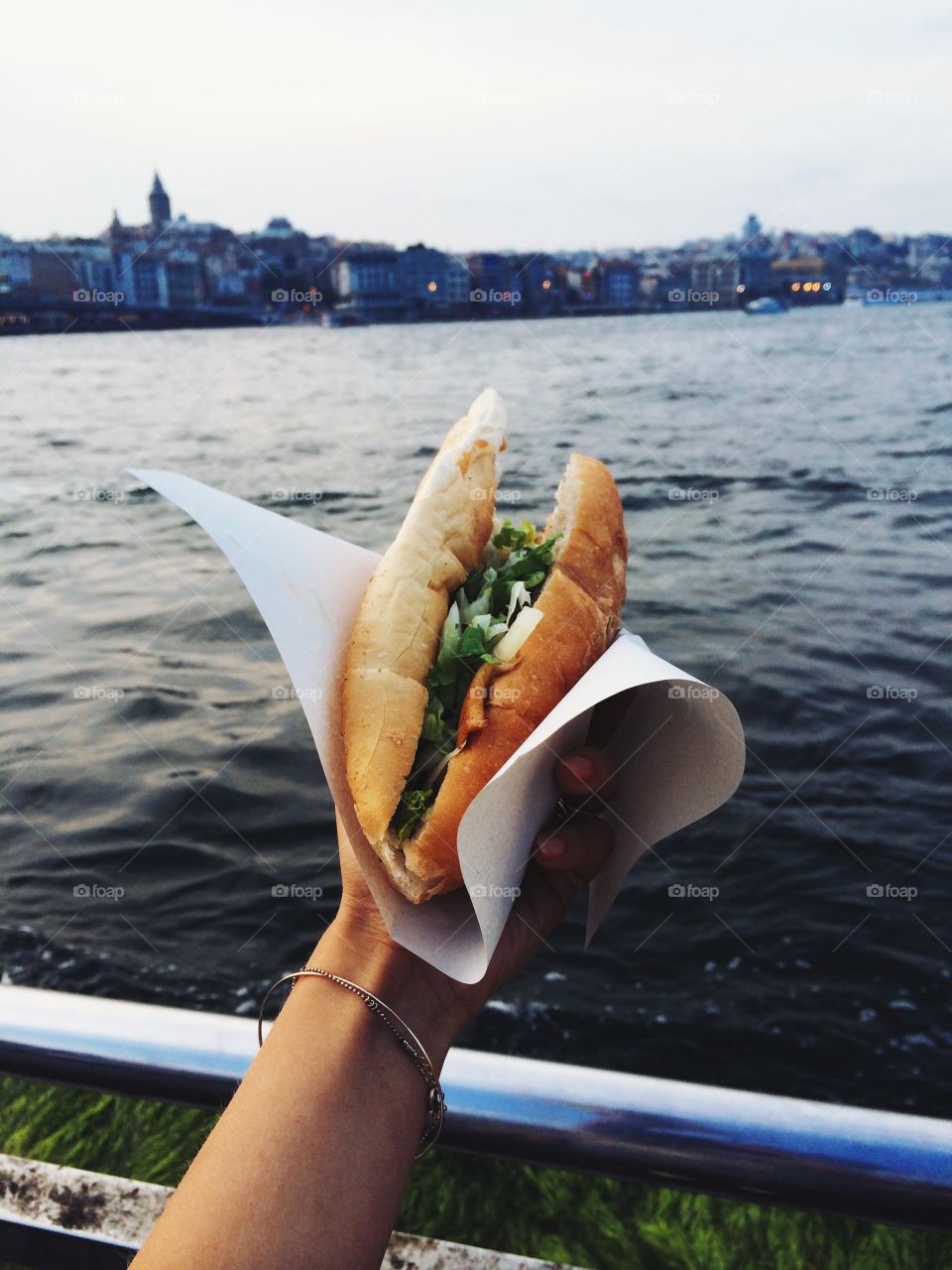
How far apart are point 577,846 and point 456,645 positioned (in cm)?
57

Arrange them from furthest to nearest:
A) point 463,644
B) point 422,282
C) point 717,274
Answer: point 717,274 → point 422,282 → point 463,644

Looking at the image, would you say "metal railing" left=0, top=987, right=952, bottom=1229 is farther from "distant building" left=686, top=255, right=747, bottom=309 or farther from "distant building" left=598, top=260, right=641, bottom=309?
"distant building" left=686, top=255, right=747, bottom=309

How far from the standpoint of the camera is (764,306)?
6369 cm

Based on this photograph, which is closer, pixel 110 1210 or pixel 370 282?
pixel 110 1210

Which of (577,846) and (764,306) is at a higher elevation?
(764,306)

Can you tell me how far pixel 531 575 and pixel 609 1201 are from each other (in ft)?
6.27

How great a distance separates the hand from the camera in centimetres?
158

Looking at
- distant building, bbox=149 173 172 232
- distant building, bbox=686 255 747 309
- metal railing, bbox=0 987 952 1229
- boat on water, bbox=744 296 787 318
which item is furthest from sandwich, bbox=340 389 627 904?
boat on water, bbox=744 296 787 318

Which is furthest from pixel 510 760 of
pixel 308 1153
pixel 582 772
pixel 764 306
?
pixel 764 306

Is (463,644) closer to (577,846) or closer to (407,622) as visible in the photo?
(407,622)

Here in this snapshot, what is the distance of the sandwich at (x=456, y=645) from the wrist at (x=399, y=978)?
256 mm

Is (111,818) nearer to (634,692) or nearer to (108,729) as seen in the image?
(108,729)

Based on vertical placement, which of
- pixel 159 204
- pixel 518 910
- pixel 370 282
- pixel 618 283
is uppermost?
pixel 159 204

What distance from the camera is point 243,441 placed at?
2455 centimetres
